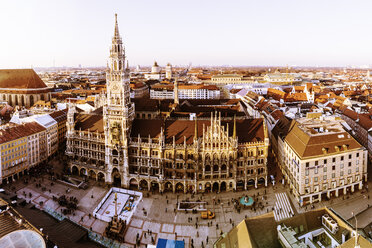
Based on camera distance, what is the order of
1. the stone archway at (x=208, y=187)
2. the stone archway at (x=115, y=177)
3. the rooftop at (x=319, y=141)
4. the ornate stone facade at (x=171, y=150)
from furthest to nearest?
the stone archway at (x=115, y=177)
the stone archway at (x=208, y=187)
the ornate stone facade at (x=171, y=150)
the rooftop at (x=319, y=141)

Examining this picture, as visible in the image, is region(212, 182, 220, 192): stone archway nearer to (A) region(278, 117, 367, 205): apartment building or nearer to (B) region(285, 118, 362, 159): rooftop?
(A) region(278, 117, 367, 205): apartment building

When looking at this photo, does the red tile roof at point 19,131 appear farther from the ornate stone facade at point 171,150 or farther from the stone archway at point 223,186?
the stone archway at point 223,186

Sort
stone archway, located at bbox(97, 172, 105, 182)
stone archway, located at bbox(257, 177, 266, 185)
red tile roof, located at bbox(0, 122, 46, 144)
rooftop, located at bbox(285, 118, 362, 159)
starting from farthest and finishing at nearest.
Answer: stone archway, located at bbox(97, 172, 105, 182), red tile roof, located at bbox(0, 122, 46, 144), stone archway, located at bbox(257, 177, 266, 185), rooftop, located at bbox(285, 118, 362, 159)

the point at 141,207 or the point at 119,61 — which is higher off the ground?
the point at 119,61

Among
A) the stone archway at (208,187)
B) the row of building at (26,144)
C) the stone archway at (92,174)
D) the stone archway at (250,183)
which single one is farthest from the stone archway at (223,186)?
the row of building at (26,144)

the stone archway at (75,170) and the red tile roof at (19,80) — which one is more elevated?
the red tile roof at (19,80)

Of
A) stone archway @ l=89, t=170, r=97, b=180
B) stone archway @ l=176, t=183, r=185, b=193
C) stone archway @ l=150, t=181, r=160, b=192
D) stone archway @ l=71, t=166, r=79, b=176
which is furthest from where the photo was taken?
stone archway @ l=71, t=166, r=79, b=176

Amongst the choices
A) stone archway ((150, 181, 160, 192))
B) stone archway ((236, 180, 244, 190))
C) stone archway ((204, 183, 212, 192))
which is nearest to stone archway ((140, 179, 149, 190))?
stone archway ((150, 181, 160, 192))

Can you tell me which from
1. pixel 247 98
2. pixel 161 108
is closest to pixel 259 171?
pixel 161 108

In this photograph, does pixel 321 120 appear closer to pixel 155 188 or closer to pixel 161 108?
pixel 155 188
